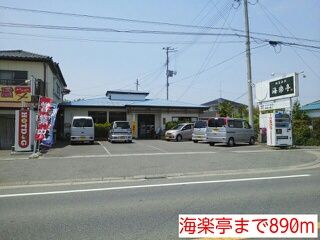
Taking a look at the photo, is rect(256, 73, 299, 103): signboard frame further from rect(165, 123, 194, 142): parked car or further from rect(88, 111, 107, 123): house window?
rect(88, 111, 107, 123): house window

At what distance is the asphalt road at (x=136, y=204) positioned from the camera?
5.89 metres

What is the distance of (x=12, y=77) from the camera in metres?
26.2

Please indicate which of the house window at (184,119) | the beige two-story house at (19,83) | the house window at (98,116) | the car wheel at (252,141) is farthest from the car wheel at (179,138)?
the beige two-story house at (19,83)

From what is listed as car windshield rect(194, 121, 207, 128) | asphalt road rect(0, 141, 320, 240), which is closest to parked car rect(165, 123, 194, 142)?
car windshield rect(194, 121, 207, 128)

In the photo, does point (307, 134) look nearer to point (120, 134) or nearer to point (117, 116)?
point (120, 134)

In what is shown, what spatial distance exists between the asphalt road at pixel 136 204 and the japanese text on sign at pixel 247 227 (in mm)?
319

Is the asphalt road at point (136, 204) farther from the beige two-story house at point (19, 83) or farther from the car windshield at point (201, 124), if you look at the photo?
the car windshield at point (201, 124)

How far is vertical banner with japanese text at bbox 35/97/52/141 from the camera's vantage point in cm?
1850

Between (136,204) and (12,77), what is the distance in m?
21.7

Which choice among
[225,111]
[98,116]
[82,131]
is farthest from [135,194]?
[225,111]

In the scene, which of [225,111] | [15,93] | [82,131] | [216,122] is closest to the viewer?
[15,93]

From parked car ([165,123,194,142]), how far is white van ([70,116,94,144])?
7117 mm

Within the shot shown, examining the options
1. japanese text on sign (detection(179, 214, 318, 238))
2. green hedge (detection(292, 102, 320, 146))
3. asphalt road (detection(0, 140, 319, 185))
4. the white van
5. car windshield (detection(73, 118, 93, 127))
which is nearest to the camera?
japanese text on sign (detection(179, 214, 318, 238))

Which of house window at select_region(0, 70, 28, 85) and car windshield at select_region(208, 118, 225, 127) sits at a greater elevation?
house window at select_region(0, 70, 28, 85)
